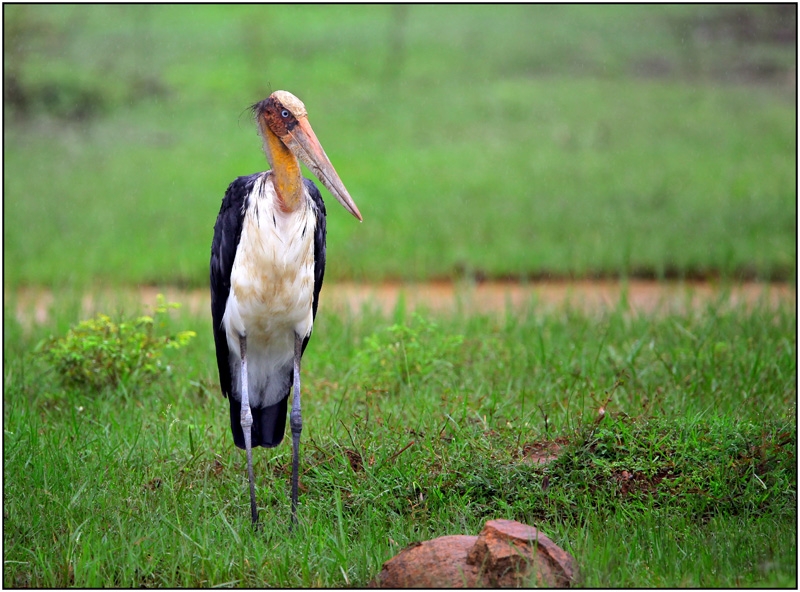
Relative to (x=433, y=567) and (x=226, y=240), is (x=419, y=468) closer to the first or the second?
(x=433, y=567)

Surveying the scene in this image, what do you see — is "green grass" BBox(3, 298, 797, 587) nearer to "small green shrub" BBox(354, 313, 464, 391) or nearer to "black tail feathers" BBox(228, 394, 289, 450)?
"small green shrub" BBox(354, 313, 464, 391)

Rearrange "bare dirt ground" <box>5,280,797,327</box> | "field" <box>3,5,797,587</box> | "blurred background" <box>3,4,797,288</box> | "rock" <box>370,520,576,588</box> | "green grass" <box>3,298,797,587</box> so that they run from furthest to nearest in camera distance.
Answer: "blurred background" <box>3,4,797,288</box>, "bare dirt ground" <box>5,280,797,327</box>, "field" <box>3,5,797,587</box>, "green grass" <box>3,298,797,587</box>, "rock" <box>370,520,576,588</box>

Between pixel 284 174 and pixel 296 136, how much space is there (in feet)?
0.45

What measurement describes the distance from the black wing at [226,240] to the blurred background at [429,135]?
1829mm

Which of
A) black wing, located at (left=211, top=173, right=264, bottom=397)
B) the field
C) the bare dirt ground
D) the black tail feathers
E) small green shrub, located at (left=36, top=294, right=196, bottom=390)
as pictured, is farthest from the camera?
the bare dirt ground

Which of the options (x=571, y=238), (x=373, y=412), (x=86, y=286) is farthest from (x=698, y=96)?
(x=373, y=412)

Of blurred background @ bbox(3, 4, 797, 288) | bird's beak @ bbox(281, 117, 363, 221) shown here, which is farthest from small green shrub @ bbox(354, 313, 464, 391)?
blurred background @ bbox(3, 4, 797, 288)

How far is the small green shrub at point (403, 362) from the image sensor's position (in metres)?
4.50

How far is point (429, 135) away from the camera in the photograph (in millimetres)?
10273

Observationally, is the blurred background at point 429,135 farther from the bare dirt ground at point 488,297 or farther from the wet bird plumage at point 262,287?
the wet bird plumage at point 262,287

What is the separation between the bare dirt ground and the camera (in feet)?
18.8

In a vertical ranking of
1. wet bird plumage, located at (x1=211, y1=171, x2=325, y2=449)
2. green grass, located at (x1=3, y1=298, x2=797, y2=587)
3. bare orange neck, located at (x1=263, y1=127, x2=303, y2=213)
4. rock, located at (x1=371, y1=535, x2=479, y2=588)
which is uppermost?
bare orange neck, located at (x1=263, y1=127, x2=303, y2=213)

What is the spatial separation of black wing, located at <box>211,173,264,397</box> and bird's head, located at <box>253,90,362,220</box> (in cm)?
16

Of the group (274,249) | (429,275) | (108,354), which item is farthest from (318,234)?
(429,275)
